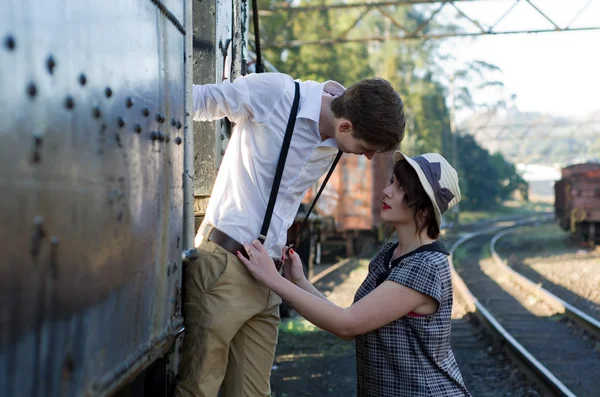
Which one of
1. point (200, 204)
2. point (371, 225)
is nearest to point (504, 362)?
point (200, 204)

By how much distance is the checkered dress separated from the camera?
7.47 feet

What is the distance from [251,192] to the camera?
8.12 ft

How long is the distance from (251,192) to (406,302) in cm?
63

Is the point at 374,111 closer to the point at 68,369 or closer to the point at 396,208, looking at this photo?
the point at 396,208

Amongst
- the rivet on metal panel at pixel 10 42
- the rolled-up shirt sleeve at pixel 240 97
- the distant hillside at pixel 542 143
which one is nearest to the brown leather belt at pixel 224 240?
the rolled-up shirt sleeve at pixel 240 97

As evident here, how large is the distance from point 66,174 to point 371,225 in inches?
775

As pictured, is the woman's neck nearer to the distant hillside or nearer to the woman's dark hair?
the woman's dark hair

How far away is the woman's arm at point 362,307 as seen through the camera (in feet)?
7.42

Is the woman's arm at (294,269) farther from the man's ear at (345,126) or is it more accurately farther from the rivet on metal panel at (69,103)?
the rivet on metal panel at (69,103)

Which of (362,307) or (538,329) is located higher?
(362,307)

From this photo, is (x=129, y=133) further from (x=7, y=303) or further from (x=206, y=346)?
(x=206, y=346)

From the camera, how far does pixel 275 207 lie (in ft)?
8.19

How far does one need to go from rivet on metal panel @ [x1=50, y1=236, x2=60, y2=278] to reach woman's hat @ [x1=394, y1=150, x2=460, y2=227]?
4.54 feet

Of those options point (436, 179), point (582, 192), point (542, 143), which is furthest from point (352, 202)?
point (542, 143)
